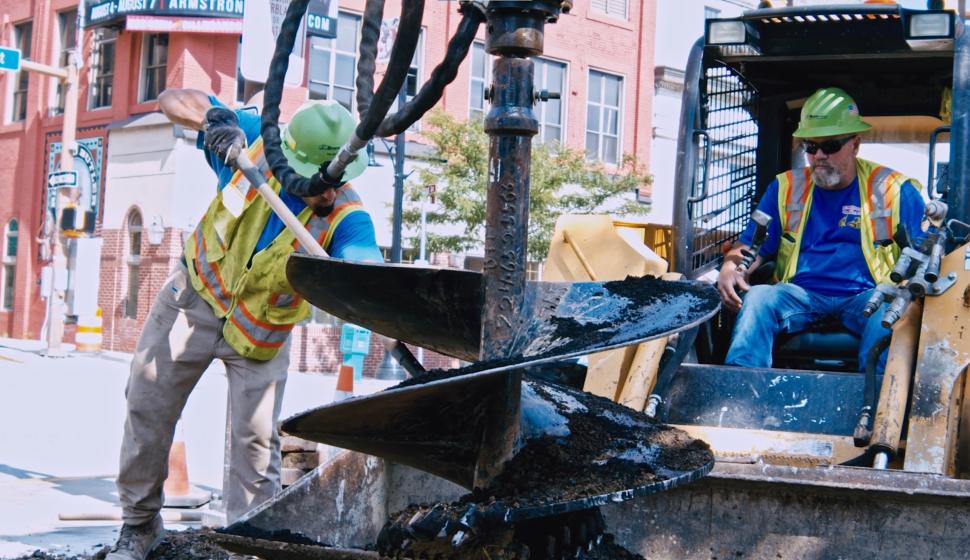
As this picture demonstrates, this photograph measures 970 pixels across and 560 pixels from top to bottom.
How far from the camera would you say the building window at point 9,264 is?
27922 millimetres

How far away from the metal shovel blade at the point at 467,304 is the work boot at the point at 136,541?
1.89 m

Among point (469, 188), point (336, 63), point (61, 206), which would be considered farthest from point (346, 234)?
point (336, 63)

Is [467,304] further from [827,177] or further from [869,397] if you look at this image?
[827,177]

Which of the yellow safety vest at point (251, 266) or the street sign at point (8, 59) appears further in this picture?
the street sign at point (8, 59)

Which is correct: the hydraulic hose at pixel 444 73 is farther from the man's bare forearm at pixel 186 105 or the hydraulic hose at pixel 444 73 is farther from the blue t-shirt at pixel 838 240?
the blue t-shirt at pixel 838 240

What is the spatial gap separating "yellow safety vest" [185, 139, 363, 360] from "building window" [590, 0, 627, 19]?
24304 millimetres

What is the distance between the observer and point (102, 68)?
2578 cm

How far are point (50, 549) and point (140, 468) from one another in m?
0.86

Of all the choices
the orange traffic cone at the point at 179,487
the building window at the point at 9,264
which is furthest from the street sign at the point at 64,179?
the orange traffic cone at the point at 179,487

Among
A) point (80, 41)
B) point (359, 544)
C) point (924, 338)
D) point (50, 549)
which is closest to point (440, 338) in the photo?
point (359, 544)

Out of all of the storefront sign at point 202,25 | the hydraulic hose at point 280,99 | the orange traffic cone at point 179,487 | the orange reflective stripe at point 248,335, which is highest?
the storefront sign at point 202,25

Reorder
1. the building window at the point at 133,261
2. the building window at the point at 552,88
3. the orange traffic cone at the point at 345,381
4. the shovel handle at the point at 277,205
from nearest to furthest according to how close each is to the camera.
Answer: the shovel handle at the point at 277,205 → the orange traffic cone at the point at 345,381 → the building window at the point at 133,261 → the building window at the point at 552,88

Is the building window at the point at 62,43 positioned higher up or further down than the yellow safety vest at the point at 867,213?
higher up

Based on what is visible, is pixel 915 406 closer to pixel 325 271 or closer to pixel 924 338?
pixel 924 338
